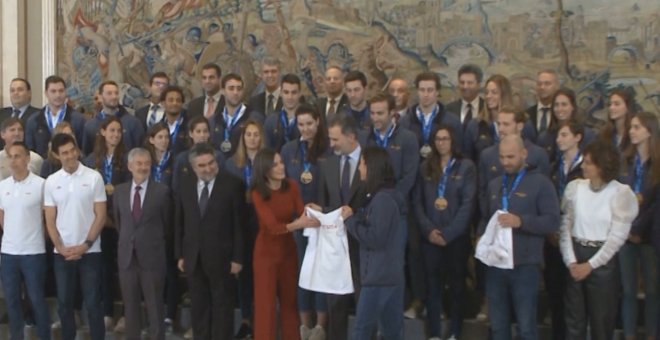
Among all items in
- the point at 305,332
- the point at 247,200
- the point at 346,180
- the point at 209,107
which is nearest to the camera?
the point at 346,180

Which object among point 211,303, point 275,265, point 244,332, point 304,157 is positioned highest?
point 304,157

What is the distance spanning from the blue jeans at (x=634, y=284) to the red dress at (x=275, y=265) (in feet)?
8.60

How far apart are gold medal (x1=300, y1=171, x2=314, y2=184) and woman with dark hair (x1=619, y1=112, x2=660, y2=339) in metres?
2.61

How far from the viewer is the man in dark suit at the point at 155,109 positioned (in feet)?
33.4

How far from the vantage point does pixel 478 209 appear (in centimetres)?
849

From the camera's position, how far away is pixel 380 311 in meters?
7.37

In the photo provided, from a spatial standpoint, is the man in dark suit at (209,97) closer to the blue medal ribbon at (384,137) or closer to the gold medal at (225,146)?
the gold medal at (225,146)

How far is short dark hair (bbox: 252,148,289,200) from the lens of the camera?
314 inches

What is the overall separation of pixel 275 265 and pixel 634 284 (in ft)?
9.42

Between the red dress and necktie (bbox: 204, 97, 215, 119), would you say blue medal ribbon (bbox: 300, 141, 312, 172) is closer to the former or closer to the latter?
the red dress

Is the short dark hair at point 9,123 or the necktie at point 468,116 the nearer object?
the necktie at point 468,116

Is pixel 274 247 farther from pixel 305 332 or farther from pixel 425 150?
pixel 425 150

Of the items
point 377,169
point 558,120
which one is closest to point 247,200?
point 377,169

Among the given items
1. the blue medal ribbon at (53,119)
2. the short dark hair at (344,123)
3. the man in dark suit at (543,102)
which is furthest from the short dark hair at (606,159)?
the blue medal ribbon at (53,119)
